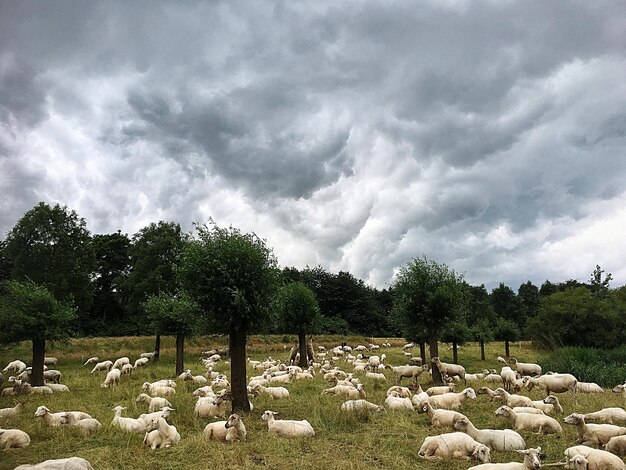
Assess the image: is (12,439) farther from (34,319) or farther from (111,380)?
(34,319)

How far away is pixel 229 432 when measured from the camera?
438 inches

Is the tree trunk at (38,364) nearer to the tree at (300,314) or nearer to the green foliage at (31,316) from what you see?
the green foliage at (31,316)

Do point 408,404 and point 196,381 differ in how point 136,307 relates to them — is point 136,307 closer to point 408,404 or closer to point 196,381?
point 196,381

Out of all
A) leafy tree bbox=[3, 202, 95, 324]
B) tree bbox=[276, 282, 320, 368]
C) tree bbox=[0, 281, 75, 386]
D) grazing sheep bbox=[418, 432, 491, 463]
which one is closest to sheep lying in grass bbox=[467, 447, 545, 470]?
grazing sheep bbox=[418, 432, 491, 463]

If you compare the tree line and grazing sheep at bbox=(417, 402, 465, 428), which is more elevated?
the tree line

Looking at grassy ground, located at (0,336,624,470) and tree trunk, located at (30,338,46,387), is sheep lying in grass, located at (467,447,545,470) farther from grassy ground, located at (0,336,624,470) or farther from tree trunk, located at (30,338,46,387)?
tree trunk, located at (30,338,46,387)

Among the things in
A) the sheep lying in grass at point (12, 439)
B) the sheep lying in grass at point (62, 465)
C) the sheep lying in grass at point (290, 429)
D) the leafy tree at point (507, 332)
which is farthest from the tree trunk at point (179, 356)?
the leafy tree at point (507, 332)

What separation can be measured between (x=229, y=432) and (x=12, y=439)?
571 cm

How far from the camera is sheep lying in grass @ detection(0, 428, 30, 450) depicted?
1070 centimetres

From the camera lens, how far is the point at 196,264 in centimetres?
1561

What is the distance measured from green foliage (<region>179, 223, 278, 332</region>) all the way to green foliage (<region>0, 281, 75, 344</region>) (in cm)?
1159

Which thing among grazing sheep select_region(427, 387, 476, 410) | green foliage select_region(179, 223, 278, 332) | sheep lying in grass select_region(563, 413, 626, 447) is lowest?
grazing sheep select_region(427, 387, 476, 410)

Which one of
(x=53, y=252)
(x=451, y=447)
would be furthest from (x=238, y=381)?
(x=53, y=252)

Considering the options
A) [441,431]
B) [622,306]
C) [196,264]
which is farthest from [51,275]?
[622,306]
